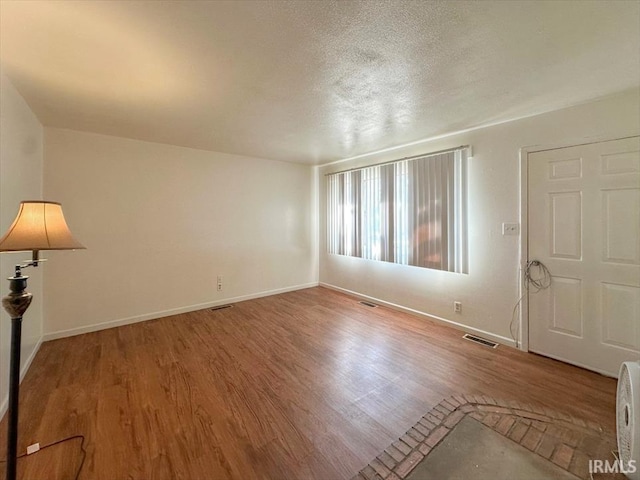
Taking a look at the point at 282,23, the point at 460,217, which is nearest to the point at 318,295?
the point at 460,217

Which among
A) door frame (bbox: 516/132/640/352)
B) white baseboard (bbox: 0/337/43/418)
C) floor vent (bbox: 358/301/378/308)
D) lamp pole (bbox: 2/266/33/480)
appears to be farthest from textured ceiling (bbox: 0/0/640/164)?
floor vent (bbox: 358/301/378/308)

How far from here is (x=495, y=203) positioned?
3.01 meters

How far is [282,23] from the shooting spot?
146cm

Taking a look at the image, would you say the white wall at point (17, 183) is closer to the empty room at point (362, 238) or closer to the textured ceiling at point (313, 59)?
the empty room at point (362, 238)

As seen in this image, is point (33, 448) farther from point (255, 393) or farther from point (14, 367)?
point (255, 393)

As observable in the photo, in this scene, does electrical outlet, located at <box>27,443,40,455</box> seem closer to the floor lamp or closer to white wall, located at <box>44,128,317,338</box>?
the floor lamp

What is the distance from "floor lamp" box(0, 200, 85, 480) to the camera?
4.16ft

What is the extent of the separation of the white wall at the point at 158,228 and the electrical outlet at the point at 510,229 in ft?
11.3

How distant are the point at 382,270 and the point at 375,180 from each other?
1477mm

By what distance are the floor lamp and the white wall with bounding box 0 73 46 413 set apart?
85 centimetres

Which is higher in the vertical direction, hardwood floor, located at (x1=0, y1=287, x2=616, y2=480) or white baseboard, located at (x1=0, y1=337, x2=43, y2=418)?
white baseboard, located at (x1=0, y1=337, x2=43, y2=418)

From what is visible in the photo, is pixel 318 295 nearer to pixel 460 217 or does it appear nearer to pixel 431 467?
pixel 460 217

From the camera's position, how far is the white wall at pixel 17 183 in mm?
1920

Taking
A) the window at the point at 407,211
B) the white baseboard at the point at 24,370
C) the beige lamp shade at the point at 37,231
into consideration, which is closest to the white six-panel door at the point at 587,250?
the window at the point at 407,211
